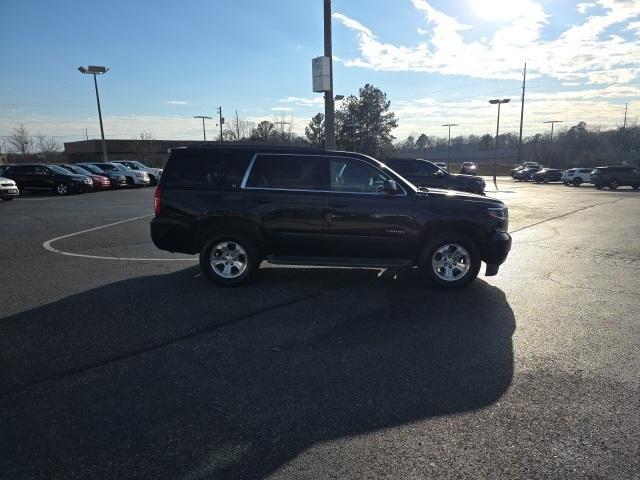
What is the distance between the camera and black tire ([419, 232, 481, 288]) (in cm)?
641

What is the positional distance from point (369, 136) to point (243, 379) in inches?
3299

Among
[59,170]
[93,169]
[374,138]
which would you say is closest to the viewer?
[59,170]

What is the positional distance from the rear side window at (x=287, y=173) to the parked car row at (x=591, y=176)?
116ft

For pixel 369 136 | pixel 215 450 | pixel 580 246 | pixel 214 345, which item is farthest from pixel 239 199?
pixel 369 136

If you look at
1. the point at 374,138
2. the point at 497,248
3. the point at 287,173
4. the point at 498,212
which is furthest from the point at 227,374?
the point at 374,138

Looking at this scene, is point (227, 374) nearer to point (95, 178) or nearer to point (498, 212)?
point (498, 212)

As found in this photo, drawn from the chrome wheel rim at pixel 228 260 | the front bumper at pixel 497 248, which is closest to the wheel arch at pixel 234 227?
the chrome wheel rim at pixel 228 260

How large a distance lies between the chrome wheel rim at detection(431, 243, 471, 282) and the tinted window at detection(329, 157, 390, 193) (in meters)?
1.31

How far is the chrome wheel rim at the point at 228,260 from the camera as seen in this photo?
6.48 meters

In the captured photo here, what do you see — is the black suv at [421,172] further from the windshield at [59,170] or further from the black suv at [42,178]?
the windshield at [59,170]

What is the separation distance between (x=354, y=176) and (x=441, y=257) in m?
1.71

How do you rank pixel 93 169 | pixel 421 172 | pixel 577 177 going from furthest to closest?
pixel 577 177, pixel 93 169, pixel 421 172

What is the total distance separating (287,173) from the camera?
6480mm

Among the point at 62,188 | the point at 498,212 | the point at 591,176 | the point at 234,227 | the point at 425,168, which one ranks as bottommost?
the point at 591,176
